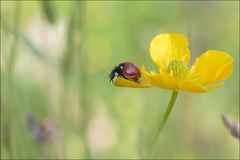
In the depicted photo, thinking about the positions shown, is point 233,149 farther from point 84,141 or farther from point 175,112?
point 84,141

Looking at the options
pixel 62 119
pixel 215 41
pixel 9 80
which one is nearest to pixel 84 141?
pixel 62 119

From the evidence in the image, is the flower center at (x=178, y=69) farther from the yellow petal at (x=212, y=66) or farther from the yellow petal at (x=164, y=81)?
the yellow petal at (x=164, y=81)

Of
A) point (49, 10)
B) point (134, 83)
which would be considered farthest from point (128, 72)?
point (49, 10)

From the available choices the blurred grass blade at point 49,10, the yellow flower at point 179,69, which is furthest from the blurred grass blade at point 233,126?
the blurred grass blade at point 49,10

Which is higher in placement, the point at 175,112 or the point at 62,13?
the point at 62,13

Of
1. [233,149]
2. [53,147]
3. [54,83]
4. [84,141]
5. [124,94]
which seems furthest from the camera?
[124,94]

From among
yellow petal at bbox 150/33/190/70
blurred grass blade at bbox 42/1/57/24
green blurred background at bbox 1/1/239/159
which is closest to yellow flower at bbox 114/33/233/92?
yellow petal at bbox 150/33/190/70

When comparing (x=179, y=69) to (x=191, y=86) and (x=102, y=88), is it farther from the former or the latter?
(x=102, y=88)
